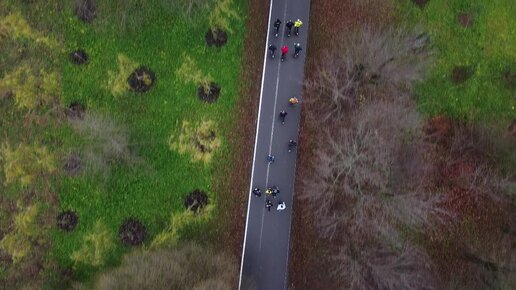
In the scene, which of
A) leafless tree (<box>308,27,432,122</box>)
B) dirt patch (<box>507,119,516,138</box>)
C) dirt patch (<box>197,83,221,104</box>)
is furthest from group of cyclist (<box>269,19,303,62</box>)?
dirt patch (<box>507,119,516,138</box>)

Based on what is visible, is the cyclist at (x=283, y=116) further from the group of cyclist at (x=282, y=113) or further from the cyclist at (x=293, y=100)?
the cyclist at (x=293, y=100)

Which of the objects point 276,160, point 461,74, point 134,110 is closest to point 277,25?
point 276,160

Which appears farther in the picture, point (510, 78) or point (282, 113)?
point (510, 78)

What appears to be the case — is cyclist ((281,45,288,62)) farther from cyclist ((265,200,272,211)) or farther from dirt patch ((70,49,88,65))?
dirt patch ((70,49,88,65))

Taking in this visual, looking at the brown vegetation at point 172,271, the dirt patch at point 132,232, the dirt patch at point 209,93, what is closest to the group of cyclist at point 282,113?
the dirt patch at point 209,93

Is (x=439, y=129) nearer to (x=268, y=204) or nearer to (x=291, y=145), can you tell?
(x=291, y=145)
